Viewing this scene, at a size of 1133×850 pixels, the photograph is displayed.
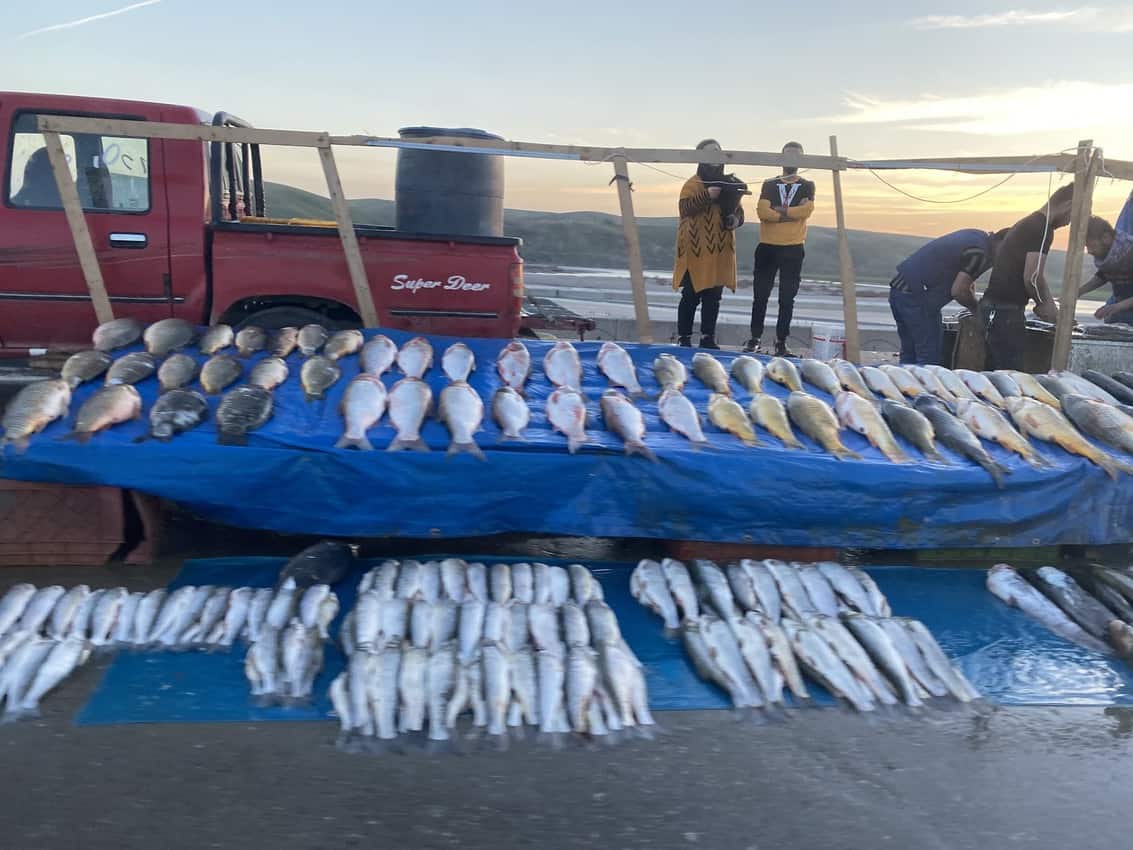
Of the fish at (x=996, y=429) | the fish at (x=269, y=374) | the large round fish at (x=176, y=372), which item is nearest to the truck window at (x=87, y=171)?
the large round fish at (x=176, y=372)

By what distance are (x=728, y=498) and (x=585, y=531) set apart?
805 millimetres

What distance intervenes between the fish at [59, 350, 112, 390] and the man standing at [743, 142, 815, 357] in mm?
5949

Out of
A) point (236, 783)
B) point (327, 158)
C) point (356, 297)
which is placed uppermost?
point (327, 158)

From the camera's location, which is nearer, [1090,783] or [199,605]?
[1090,783]

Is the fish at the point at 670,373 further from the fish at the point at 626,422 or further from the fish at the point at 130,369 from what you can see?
the fish at the point at 130,369

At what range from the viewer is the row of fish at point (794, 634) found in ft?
11.7

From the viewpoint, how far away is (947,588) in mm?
4605

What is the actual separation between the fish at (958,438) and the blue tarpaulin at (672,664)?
2.21 feet

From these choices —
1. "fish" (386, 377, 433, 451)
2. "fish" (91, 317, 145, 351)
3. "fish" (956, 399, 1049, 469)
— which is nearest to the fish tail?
"fish" (386, 377, 433, 451)

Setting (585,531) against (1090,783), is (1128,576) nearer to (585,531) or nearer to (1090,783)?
(1090,783)

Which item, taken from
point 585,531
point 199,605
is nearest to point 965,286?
point 585,531

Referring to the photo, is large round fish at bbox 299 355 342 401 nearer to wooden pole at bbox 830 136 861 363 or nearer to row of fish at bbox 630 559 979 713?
row of fish at bbox 630 559 979 713

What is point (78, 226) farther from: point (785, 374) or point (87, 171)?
point (785, 374)

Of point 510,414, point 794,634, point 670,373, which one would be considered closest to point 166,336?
point 510,414
